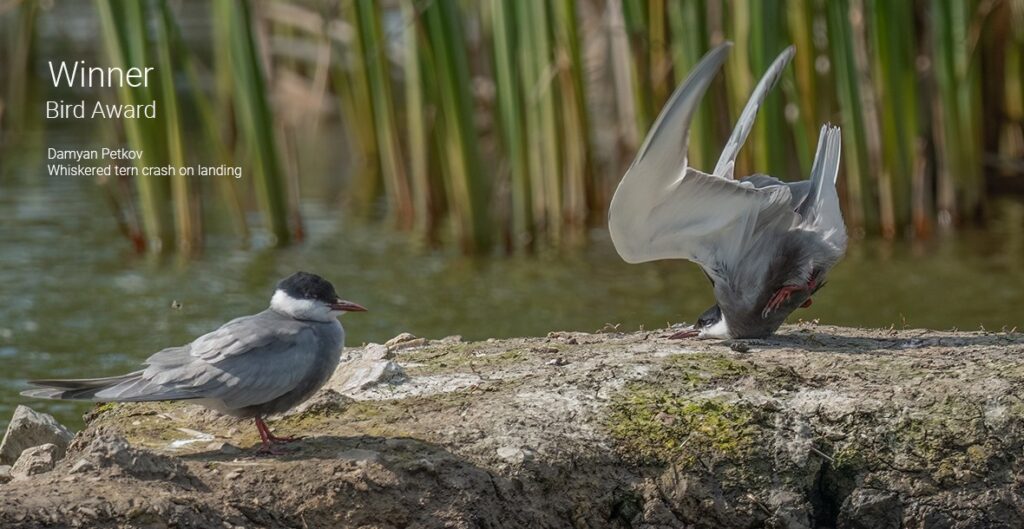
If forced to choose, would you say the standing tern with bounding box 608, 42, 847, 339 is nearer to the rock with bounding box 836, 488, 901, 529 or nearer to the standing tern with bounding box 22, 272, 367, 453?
the rock with bounding box 836, 488, 901, 529

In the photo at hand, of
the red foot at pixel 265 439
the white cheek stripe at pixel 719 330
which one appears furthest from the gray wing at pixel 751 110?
the red foot at pixel 265 439

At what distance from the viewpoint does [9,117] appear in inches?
643

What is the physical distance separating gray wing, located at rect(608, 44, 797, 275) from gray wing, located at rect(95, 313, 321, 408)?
1386mm

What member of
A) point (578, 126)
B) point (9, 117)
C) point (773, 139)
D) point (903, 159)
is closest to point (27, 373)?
point (578, 126)

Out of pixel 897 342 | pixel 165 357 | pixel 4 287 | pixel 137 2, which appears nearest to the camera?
pixel 165 357

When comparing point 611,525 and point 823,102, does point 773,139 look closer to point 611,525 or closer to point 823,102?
point 823,102

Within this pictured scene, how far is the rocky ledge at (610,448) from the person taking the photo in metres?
4.43

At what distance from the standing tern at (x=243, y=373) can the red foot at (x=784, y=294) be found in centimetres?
182

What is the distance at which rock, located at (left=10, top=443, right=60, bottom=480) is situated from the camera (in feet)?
15.9

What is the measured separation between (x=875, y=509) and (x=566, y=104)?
5.95 meters

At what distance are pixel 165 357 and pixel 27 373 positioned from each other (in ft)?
12.0

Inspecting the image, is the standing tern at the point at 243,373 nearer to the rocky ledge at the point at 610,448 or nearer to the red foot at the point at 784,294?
the rocky ledge at the point at 610,448

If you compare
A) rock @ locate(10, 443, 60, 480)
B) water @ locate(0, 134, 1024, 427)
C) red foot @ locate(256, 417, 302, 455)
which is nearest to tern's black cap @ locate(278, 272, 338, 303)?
red foot @ locate(256, 417, 302, 455)

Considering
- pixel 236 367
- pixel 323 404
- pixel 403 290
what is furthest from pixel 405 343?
pixel 403 290
